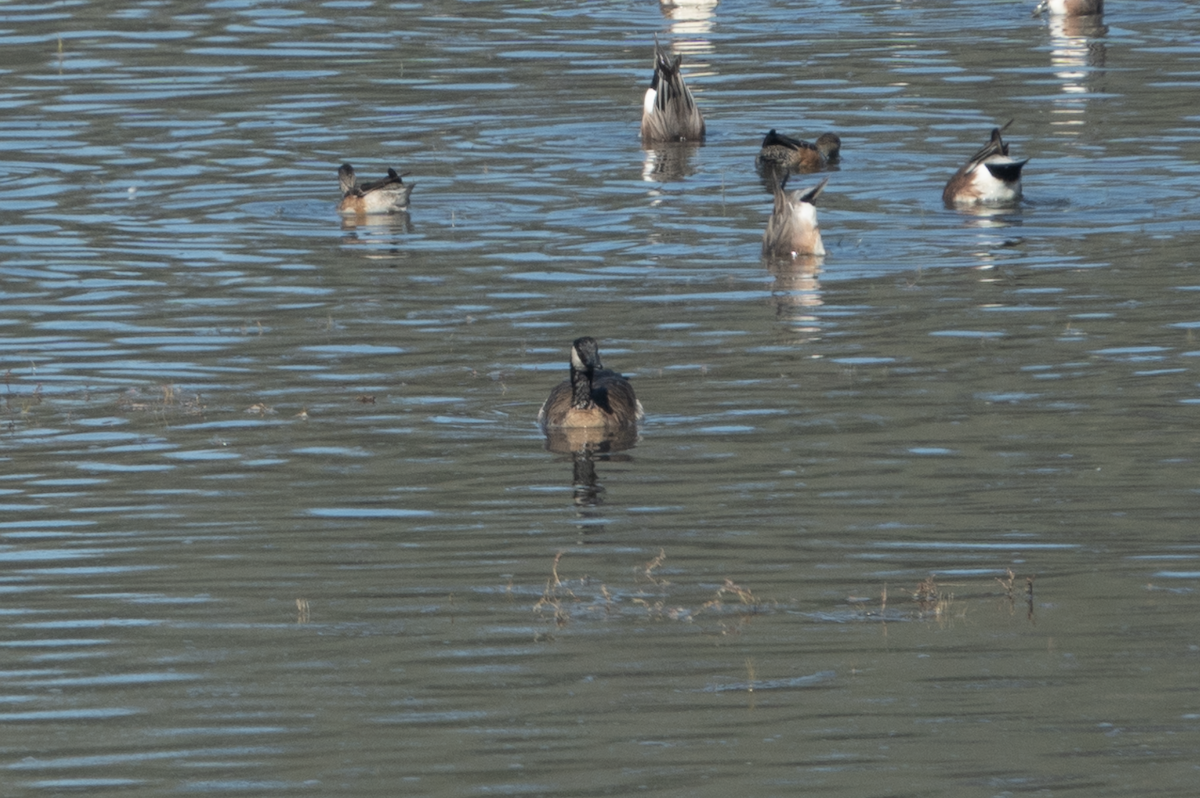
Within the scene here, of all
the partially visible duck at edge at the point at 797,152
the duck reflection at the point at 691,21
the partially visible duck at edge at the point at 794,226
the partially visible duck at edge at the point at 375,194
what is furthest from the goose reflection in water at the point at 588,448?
the duck reflection at the point at 691,21

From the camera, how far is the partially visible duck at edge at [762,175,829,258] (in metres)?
15.9

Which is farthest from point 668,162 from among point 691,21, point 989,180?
point 691,21

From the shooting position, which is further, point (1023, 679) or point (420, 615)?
point (420, 615)

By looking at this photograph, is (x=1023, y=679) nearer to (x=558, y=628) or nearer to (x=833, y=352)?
(x=558, y=628)

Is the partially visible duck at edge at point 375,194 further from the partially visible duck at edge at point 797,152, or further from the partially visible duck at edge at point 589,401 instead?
the partially visible duck at edge at point 589,401

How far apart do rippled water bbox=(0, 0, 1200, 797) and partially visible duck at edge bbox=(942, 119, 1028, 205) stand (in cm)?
38

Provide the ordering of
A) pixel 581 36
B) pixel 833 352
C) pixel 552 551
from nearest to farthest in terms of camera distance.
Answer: pixel 552 551 → pixel 833 352 → pixel 581 36

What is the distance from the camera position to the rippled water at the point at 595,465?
23.2 feet

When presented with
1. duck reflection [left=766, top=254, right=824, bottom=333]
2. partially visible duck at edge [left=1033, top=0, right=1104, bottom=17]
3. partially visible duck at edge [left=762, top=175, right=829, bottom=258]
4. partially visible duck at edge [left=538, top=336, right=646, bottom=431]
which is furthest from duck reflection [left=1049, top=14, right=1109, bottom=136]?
partially visible duck at edge [left=538, top=336, right=646, bottom=431]

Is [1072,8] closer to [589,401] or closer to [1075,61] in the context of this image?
[1075,61]

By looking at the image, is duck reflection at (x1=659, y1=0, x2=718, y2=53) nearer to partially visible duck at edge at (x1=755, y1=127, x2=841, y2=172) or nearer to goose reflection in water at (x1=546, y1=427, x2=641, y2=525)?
partially visible duck at edge at (x1=755, y1=127, x2=841, y2=172)

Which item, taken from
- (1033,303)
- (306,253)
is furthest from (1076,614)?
Result: (306,253)

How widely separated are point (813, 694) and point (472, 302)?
7961 mm

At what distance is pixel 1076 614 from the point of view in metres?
8.02
